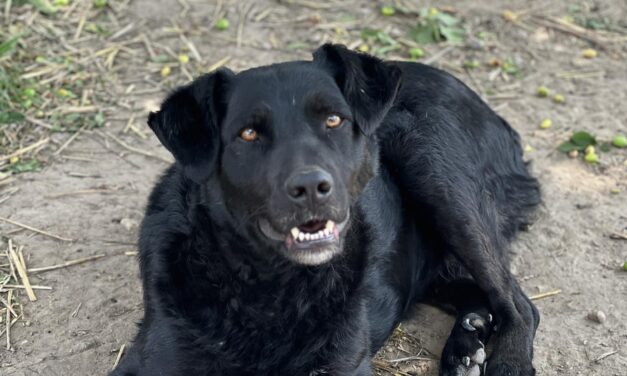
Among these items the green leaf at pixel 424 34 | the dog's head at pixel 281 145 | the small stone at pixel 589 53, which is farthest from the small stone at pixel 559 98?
the dog's head at pixel 281 145

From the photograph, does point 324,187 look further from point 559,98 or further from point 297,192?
point 559,98

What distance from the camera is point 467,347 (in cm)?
458

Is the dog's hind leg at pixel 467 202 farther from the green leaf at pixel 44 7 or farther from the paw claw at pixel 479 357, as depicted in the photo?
the green leaf at pixel 44 7

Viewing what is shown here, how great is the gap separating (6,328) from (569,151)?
400cm

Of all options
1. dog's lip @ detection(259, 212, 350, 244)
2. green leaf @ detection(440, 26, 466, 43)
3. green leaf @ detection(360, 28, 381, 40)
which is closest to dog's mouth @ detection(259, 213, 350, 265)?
dog's lip @ detection(259, 212, 350, 244)

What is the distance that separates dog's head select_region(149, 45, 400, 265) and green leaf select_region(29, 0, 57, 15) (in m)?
4.19

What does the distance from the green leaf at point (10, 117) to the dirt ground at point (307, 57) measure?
1.25 feet

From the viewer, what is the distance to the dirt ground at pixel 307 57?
4707mm

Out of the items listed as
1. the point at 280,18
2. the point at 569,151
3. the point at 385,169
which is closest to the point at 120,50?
the point at 280,18

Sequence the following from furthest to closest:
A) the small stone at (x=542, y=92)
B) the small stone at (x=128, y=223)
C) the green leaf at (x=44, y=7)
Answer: the green leaf at (x=44, y=7) → the small stone at (x=542, y=92) → the small stone at (x=128, y=223)

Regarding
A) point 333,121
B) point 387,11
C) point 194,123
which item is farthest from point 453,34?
point 194,123

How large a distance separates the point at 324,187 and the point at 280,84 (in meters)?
0.58

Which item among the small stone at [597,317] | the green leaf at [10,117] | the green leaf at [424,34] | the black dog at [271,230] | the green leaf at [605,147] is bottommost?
the green leaf at [605,147]

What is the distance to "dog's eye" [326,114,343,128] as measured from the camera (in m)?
3.86
